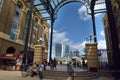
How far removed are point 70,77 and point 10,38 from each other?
869 inches

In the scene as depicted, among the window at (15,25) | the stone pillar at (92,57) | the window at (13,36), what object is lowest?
the stone pillar at (92,57)

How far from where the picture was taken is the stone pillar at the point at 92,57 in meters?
14.9

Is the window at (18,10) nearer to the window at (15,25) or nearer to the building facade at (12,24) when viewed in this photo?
the building facade at (12,24)

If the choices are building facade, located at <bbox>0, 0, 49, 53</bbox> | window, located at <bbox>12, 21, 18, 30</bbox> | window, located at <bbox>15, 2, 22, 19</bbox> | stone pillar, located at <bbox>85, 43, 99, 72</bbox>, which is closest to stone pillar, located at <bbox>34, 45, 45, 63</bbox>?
stone pillar, located at <bbox>85, 43, 99, 72</bbox>

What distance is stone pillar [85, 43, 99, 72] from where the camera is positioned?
14921 millimetres

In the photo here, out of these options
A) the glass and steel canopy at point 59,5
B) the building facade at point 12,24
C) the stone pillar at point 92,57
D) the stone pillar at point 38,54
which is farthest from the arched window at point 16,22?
the stone pillar at point 92,57

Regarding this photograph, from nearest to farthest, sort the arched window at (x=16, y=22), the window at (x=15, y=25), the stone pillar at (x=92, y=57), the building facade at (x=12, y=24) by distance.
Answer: the stone pillar at (x=92, y=57) → the building facade at (x=12, y=24) → the arched window at (x=16, y=22) → the window at (x=15, y=25)

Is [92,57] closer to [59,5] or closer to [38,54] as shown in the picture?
[38,54]

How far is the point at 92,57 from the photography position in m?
15.1

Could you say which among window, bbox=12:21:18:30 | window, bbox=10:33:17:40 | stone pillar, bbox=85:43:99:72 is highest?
window, bbox=12:21:18:30

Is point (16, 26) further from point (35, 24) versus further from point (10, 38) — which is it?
point (35, 24)

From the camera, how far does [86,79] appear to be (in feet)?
40.9

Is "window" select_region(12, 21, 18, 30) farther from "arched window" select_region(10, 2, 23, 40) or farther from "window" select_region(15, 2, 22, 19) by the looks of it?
"window" select_region(15, 2, 22, 19)

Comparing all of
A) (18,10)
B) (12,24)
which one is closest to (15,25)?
(12,24)
